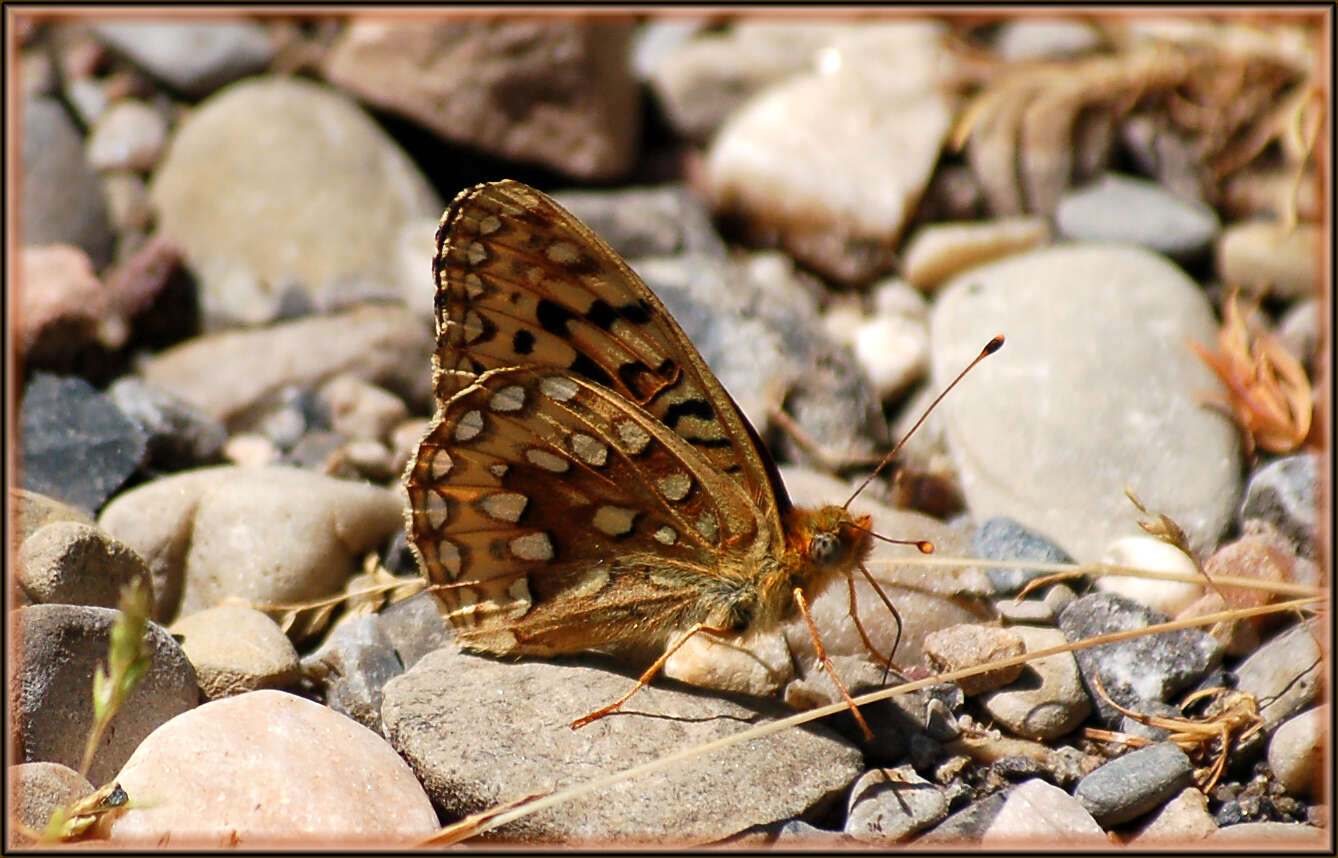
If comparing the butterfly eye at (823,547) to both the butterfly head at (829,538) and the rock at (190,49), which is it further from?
the rock at (190,49)

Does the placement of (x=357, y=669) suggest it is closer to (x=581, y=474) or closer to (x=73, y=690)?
(x=73, y=690)

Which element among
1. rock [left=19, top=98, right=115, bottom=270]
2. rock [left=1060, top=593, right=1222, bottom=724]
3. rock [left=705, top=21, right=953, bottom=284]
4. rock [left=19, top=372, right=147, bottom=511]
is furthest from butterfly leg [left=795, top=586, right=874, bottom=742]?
rock [left=19, top=98, right=115, bottom=270]

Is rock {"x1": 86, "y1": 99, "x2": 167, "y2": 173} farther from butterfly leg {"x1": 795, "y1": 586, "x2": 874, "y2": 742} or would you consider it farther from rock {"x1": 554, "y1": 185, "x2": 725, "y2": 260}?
butterfly leg {"x1": 795, "y1": 586, "x2": 874, "y2": 742}

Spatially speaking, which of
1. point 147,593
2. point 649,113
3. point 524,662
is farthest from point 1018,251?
point 147,593

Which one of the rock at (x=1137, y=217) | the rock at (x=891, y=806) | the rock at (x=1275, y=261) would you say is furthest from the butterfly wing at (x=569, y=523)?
the rock at (x=1275, y=261)

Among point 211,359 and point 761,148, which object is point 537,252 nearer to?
point 211,359

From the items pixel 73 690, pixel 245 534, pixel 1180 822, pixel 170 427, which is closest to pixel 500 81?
pixel 170 427
